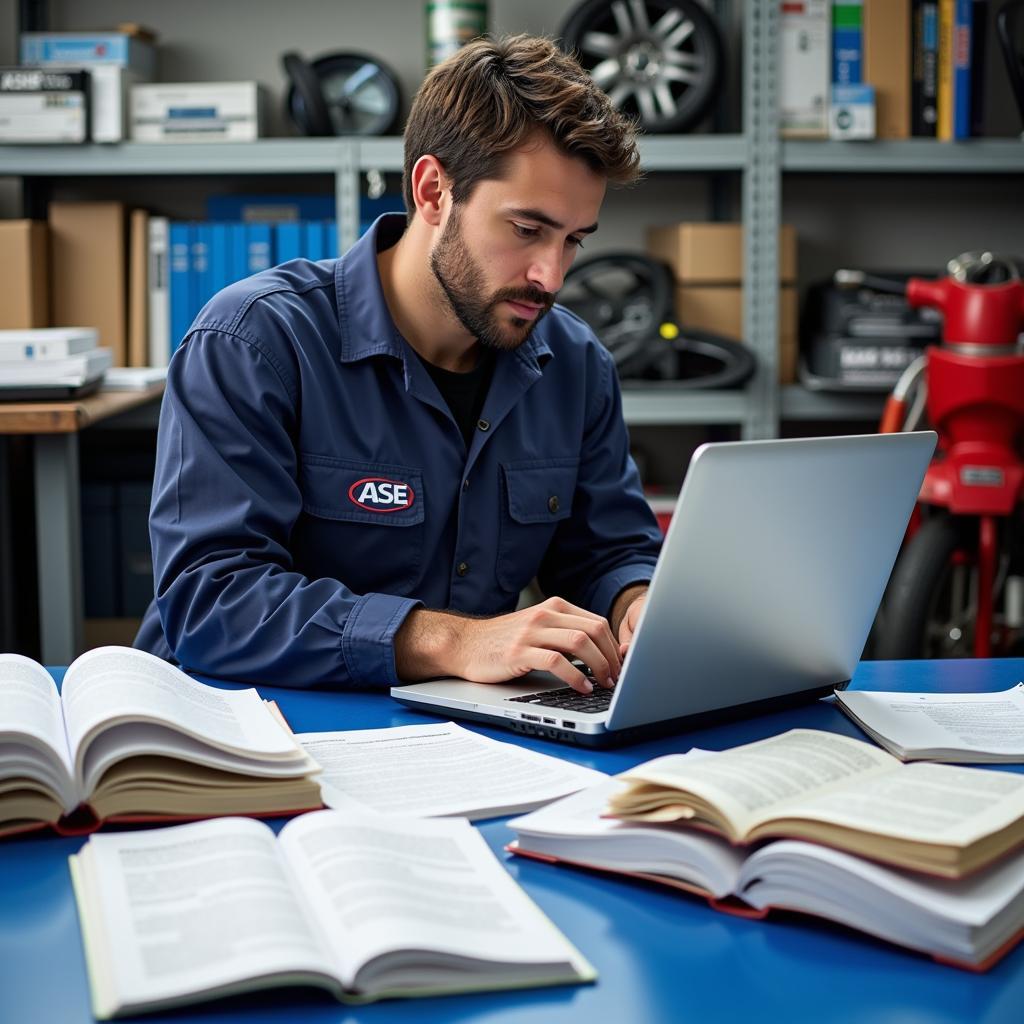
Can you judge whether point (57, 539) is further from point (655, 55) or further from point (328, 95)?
point (655, 55)

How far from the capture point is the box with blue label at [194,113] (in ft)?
9.79

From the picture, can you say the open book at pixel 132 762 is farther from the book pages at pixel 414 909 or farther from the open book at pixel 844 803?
the open book at pixel 844 803

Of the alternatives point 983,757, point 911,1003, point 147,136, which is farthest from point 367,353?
point 147,136

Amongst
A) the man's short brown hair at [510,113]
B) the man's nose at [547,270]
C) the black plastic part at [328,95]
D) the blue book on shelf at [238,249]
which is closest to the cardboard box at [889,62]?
the black plastic part at [328,95]

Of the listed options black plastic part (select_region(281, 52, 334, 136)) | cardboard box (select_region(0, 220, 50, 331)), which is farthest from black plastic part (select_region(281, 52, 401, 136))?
cardboard box (select_region(0, 220, 50, 331))

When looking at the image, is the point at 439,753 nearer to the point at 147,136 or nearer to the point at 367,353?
the point at 367,353

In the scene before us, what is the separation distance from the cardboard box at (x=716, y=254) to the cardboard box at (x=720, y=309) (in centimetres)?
2

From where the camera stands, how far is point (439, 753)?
3.16 feet

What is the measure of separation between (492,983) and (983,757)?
19.9 inches

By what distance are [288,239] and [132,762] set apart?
238 cm

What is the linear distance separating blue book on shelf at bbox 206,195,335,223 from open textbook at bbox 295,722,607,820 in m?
2.38

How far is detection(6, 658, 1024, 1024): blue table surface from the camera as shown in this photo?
23.6 inches

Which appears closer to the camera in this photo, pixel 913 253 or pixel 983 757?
pixel 983 757

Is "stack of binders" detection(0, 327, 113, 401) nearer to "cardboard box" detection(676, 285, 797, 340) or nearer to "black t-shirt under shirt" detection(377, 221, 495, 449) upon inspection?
"black t-shirt under shirt" detection(377, 221, 495, 449)
